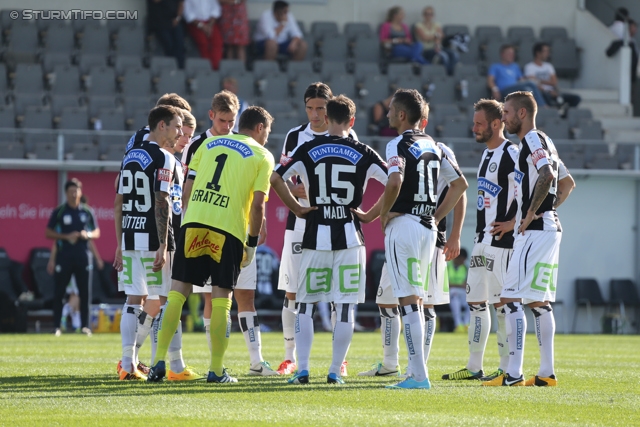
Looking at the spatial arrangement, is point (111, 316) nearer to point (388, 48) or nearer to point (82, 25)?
point (82, 25)

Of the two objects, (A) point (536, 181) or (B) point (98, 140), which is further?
(B) point (98, 140)

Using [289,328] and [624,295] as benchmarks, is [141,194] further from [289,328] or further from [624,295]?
[624,295]

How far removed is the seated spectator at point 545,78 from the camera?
975 inches

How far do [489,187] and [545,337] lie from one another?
162 cm

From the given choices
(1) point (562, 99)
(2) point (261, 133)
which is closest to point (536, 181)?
(2) point (261, 133)

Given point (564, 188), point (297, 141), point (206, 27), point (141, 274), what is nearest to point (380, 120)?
point (206, 27)

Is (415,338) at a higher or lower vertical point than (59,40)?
lower

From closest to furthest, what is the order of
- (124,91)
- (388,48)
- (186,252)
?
(186,252) < (124,91) < (388,48)

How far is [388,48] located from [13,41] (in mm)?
8739

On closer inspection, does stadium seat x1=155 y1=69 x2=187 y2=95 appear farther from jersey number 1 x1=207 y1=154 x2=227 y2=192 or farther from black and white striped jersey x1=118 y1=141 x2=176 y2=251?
jersey number 1 x1=207 y1=154 x2=227 y2=192

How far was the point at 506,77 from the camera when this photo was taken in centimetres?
2416

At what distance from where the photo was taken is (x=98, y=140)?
19906 millimetres

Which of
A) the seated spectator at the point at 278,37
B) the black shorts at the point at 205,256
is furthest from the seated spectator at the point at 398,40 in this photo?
the black shorts at the point at 205,256

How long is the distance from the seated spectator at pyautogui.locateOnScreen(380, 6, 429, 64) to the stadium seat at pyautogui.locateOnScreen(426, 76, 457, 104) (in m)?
1.15
